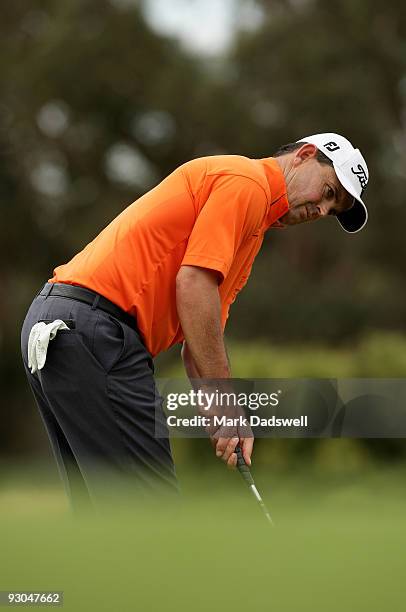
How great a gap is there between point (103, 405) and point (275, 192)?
1062mm

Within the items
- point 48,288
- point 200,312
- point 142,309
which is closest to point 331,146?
point 200,312

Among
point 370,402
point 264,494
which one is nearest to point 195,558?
point 370,402

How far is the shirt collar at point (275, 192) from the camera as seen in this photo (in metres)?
4.19

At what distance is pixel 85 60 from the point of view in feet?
62.1

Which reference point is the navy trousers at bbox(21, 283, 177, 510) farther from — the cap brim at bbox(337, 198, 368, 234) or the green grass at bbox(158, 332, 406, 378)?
the green grass at bbox(158, 332, 406, 378)

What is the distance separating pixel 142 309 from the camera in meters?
4.05

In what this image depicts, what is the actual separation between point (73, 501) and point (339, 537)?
172 centimetres

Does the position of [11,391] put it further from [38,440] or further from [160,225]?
[160,225]

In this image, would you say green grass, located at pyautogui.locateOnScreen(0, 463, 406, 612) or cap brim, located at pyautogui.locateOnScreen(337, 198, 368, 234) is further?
cap brim, located at pyautogui.locateOnScreen(337, 198, 368, 234)

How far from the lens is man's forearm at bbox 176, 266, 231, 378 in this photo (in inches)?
154

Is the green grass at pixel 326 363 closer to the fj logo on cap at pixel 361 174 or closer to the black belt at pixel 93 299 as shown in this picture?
the fj logo on cap at pixel 361 174

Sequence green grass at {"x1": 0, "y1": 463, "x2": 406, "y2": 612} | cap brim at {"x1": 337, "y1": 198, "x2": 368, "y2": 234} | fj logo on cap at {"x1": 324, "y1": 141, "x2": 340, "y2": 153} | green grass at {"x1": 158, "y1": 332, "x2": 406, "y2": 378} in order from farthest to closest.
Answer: green grass at {"x1": 158, "y1": 332, "x2": 406, "y2": 378} → cap brim at {"x1": 337, "y1": 198, "x2": 368, "y2": 234} → fj logo on cap at {"x1": 324, "y1": 141, "x2": 340, "y2": 153} → green grass at {"x1": 0, "y1": 463, "x2": 406, "y2": 612}

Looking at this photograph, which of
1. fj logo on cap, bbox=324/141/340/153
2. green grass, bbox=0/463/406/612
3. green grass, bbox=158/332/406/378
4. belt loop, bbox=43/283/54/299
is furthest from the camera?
green grass, bbox=158/332/406/378

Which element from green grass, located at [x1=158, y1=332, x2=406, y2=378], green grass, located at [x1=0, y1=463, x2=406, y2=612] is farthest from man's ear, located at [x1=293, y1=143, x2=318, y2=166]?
green grass, located at [x1=158, y1=332, x2=406, y2=378]
